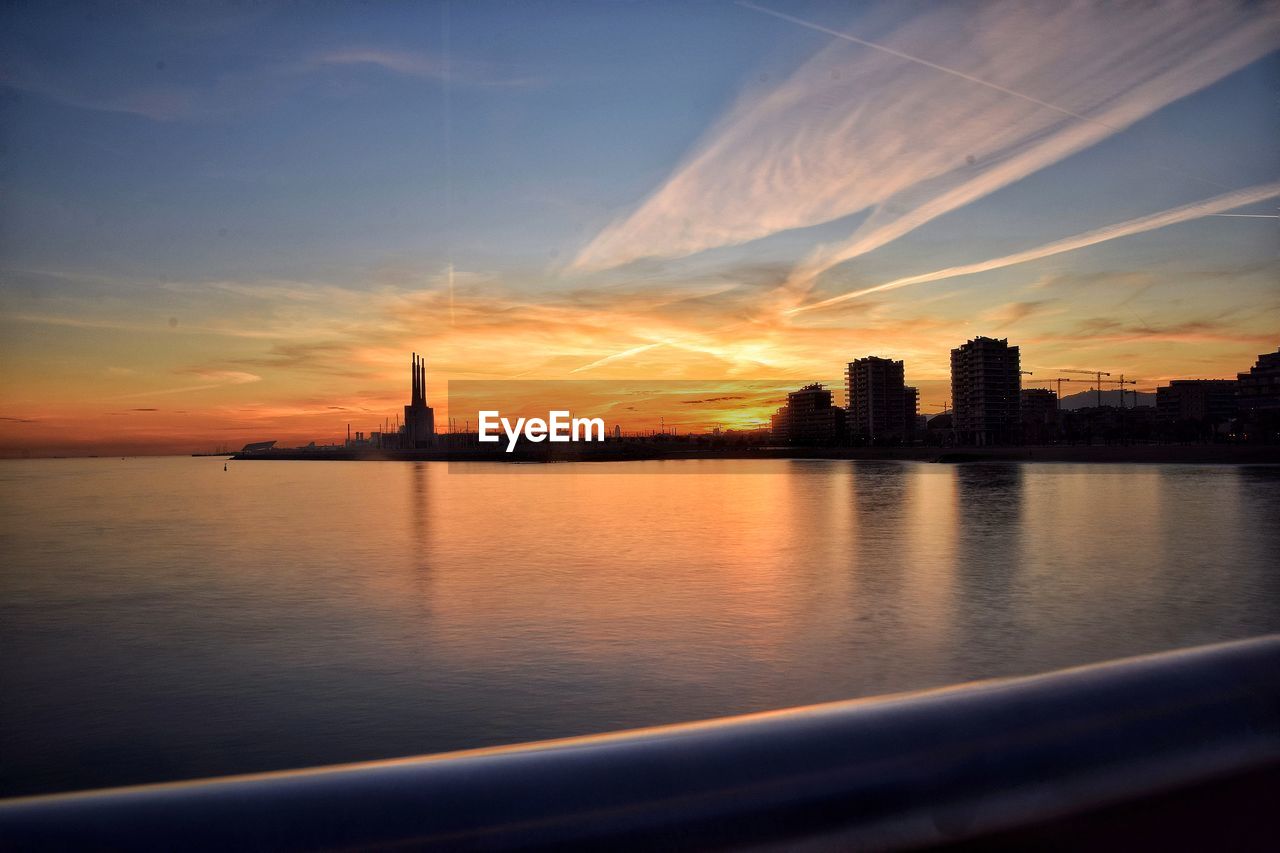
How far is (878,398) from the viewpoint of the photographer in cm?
19250

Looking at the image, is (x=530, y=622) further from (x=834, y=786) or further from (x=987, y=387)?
(x=987, y=387)

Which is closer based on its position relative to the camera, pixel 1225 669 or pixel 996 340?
pixel 1225 669

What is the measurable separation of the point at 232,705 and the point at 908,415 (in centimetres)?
19862

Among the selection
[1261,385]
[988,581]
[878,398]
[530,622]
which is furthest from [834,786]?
[878,398]

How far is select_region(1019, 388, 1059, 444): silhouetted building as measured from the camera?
125m

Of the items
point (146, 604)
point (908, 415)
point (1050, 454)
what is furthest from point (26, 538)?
point (908, 415)

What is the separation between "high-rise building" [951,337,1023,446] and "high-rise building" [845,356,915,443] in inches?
1057

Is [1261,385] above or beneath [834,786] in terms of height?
above

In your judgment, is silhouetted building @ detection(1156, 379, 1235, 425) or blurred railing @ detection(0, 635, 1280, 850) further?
silhouetted building @ detection(1156, 379, 1235, 425)

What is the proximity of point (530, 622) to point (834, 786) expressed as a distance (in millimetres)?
8729

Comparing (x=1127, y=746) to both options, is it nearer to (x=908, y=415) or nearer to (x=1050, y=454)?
(x=1050, y=454)

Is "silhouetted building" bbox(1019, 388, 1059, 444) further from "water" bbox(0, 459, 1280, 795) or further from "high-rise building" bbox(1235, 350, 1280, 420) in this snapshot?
"water" bbox(0, 459, 1280, 795)

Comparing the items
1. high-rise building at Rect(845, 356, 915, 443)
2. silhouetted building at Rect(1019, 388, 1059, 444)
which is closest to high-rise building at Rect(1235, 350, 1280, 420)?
silhouetted building at Rect(1019, 388, 1059, 444)

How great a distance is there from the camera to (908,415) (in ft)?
639
